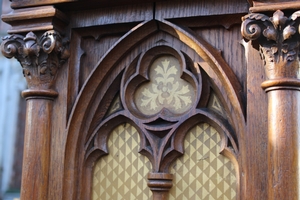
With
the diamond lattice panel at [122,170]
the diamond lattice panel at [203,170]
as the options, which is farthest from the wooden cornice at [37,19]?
the diamond lattice panel at [203,170]

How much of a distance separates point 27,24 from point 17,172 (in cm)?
432

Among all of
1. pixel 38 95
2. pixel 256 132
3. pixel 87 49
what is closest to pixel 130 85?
pixel 87 49

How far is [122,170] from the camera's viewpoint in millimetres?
1968

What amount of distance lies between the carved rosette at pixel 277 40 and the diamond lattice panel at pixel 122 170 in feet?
1.95

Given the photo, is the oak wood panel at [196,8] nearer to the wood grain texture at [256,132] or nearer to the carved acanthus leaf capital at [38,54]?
the wood grain texture at [256,132]

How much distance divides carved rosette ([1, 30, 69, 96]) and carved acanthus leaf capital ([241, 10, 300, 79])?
0.78 m

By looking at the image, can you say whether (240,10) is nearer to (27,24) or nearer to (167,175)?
(167,175)

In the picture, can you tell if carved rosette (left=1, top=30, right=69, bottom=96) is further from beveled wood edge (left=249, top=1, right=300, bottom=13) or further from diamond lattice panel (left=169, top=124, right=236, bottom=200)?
beveled wood edge (left=249, top=1, right=300, bottom=13)

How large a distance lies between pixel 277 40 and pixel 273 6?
0.11 m

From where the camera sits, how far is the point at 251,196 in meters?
1.64

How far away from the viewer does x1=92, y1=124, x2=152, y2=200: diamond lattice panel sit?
76.0 inches

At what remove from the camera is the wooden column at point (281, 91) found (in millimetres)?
1560

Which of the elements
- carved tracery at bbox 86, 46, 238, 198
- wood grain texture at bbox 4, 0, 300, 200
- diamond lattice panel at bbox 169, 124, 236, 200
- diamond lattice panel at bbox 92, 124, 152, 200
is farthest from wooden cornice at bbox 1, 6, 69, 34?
diamond lattice panel at bbox 169, 124, 236, 200

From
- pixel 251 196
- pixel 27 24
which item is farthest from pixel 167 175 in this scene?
pixel 27 24
